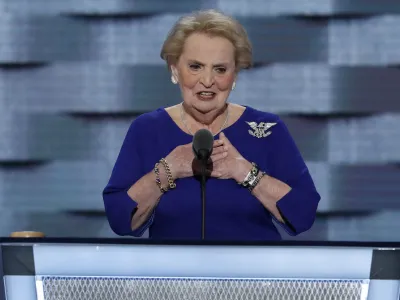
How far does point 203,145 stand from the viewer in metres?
1.31

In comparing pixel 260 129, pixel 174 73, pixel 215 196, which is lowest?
pixel 215 196

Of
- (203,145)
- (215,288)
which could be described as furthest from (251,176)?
(215,288)

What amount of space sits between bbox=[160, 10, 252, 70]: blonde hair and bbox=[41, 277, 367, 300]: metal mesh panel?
83 centimetres

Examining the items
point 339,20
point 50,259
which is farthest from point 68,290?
point 339,20

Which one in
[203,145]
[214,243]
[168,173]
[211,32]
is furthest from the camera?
[211,32]

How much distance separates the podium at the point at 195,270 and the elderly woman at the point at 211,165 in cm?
57

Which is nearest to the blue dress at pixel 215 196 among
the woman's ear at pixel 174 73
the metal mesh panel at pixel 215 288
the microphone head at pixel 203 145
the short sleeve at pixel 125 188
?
the short sleeve at pixel 125 188

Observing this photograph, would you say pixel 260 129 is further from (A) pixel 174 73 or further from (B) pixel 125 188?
(B) pixel 125 188

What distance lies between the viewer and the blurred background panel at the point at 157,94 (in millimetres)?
2387

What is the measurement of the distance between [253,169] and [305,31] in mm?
839

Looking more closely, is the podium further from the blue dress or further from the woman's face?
the woman's face

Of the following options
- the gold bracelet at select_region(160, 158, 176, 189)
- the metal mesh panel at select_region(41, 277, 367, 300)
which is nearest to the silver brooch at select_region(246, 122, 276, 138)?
the gold bracelet at select_region(160, 158, 176, 189)

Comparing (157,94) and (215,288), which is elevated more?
(157,94)

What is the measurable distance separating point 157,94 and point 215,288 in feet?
4.73
